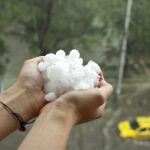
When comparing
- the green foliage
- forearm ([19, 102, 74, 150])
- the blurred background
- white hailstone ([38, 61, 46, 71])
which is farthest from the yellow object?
forearm ([19, 102, 74, 150])

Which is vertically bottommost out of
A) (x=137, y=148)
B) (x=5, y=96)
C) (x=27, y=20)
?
(x=137, y=148)

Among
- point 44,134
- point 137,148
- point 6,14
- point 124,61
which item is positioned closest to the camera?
point 44,134

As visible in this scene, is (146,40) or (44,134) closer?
(44,134)

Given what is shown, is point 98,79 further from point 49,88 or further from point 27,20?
point 27,20

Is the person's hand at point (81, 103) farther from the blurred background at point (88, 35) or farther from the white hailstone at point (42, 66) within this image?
the blurred background at point (88, 35)

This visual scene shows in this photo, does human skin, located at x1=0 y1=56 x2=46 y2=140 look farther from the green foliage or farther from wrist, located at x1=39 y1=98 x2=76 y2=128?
the green foliage

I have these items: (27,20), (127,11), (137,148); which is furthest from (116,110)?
(27,20)

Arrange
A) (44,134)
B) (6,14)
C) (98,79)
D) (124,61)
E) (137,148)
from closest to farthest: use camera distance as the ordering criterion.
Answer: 1. (44,134)
2. (98,79)
3. (137,148)
4. (6,14)
5. (124,61)
